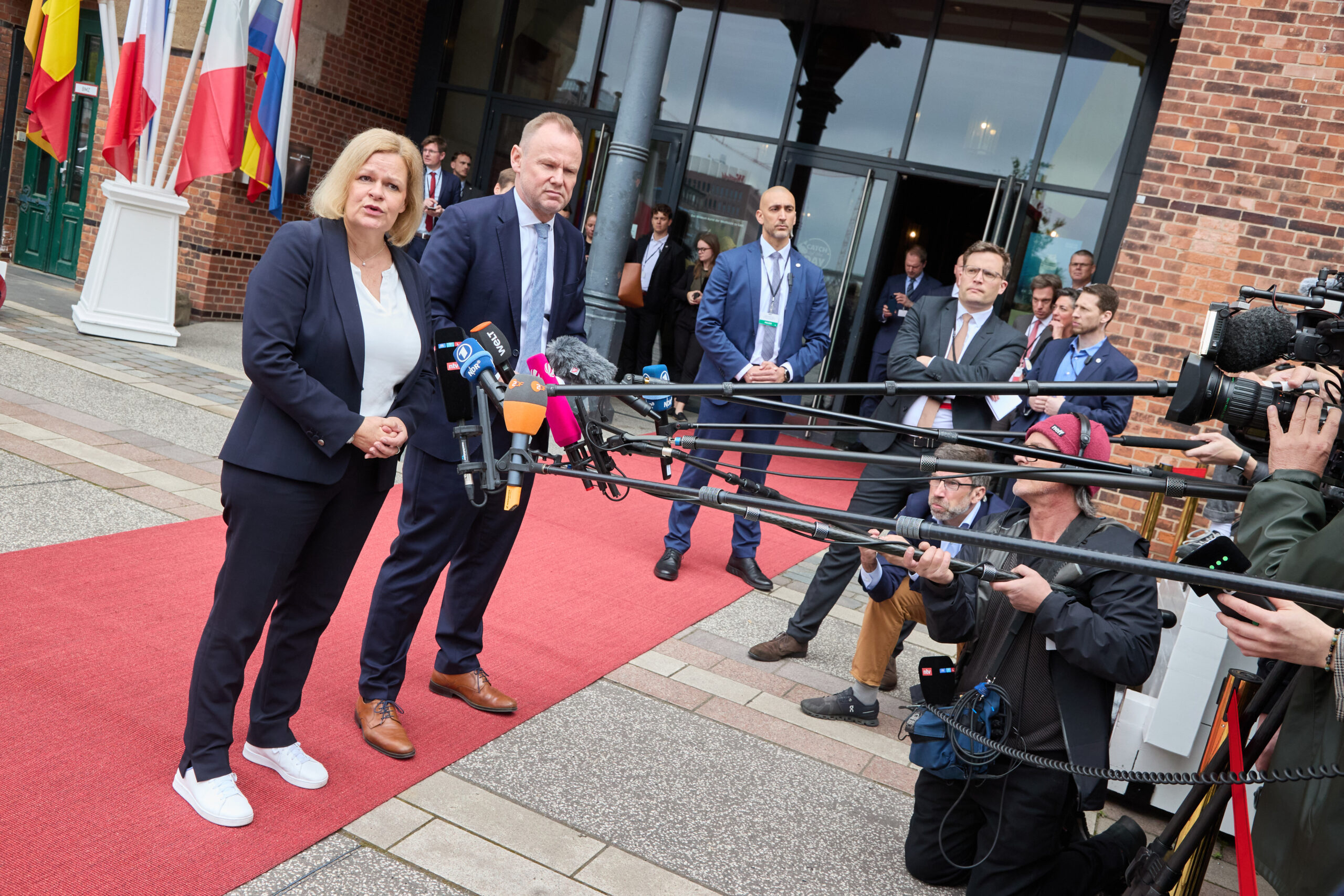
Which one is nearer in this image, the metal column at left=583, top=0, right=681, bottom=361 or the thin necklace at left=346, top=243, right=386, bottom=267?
the thin necklace at left=346, top=243, right=386, bottom=267

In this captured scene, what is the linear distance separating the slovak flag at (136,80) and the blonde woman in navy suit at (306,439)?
6.74 m

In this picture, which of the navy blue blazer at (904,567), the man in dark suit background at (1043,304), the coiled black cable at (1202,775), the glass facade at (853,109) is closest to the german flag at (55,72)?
the glass facade at (853,109)

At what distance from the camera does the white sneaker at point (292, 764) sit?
2.97m

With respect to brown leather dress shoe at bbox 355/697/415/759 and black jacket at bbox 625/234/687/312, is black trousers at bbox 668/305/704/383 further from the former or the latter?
brown leather dress shoe at bbox 355/697/415/759

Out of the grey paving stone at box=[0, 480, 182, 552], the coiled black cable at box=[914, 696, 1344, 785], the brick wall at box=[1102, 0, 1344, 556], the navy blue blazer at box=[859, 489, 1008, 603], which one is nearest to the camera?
the coiled black cable at box=[914, 696, 1344, 785]

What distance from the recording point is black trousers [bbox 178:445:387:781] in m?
2.70

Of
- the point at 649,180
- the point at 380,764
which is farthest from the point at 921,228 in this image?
the point at 380,764

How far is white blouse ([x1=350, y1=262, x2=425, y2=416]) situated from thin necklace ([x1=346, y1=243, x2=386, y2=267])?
25mm

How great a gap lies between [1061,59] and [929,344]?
6051mm

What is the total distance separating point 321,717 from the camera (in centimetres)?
340

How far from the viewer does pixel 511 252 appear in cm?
341

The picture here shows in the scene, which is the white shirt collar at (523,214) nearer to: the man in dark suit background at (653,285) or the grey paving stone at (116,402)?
the grey paving stone at (116,402)

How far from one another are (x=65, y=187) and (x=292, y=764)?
11.9 meters

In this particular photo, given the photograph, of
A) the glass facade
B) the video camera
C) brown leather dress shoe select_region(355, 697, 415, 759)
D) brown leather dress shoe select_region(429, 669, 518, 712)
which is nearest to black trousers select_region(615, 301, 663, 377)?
the glass facade
